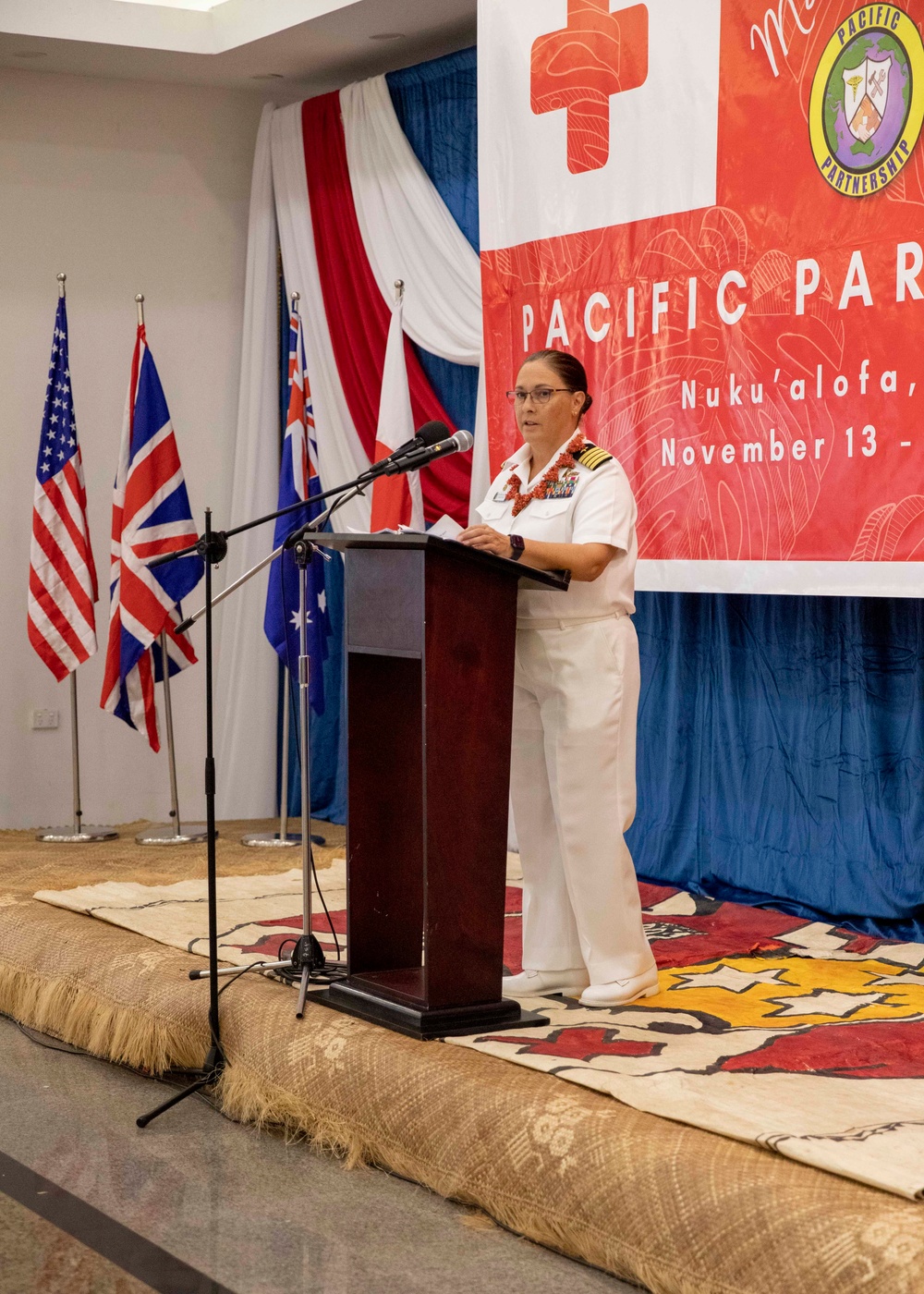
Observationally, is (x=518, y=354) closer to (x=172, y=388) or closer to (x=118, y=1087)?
(x=172, y=388)

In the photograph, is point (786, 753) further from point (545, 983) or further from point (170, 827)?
point (170, 827)

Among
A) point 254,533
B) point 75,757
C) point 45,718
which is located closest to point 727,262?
point 254,533

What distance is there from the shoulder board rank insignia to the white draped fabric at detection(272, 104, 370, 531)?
2.99 m

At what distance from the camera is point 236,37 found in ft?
20.4

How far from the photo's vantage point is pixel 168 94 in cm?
693

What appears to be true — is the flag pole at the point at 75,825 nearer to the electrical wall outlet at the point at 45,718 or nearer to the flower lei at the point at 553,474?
the electrical wall outlet at the point at 45,718

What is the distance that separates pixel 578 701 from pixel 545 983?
677 millimetres

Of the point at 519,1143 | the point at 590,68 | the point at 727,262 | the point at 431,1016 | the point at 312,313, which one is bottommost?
the point at 519,1143

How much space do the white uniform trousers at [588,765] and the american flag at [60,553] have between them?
10.2ft

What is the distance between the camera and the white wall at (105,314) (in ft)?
21.9

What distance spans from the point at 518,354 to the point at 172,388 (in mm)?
2331

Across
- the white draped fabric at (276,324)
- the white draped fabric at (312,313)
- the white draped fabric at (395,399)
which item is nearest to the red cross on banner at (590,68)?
the white draped fabric at (276,324)

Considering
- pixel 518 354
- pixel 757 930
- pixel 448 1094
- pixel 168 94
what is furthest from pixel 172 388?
pixel 448 1094

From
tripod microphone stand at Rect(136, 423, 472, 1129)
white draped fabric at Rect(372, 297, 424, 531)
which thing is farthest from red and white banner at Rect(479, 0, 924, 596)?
tripod microphone stand at Rect(136, 423, 472, 1129)
